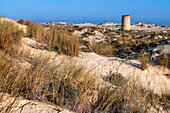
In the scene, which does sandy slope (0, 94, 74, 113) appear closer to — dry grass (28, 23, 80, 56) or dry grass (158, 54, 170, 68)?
dry grass (28, 23, 80, 56)

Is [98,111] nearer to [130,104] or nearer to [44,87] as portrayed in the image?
[130,104]

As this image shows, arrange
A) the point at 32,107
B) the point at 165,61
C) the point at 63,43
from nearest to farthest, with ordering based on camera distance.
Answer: the point at 32,107, the point at 63,43, the point at 165,61

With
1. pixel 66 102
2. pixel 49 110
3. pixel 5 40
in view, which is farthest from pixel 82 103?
pixel 5 40

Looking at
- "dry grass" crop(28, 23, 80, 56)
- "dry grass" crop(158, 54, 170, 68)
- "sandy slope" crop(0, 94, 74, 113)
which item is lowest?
"dry grass" crop(158, 54, 170, 68)

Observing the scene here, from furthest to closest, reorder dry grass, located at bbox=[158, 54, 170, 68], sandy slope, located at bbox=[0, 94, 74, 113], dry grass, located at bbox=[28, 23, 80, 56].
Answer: dry grass, located at bbox=[158, 54, 170, 68] → dry grass, located at bbox=[28, 23, 80, 56] → sandy slope, located at bbox=[0, 94, 74, 113]

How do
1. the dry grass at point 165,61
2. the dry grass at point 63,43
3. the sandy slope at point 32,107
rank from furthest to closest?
the dry grass at point 165,61 → the dry grass at point 63,43 → the sandy slope at point 32,107

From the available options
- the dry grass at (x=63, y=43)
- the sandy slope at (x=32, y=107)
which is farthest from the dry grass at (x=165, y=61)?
the sandy slope at (x=32, y=107)

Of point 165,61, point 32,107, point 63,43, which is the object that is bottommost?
point 165,61

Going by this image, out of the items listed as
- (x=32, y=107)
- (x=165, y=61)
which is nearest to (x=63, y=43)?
(x=165, y=61)

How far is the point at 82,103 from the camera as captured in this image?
7.16 ft

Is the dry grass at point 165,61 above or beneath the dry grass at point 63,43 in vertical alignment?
beneath

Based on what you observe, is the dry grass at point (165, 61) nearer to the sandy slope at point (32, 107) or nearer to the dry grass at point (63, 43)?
the dry grass at point (63, 43)

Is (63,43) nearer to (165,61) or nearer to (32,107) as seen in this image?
(165,61)

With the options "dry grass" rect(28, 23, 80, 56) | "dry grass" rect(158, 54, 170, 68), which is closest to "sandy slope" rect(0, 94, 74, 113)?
"dry grass" rect(28, 23, 80, 56)
